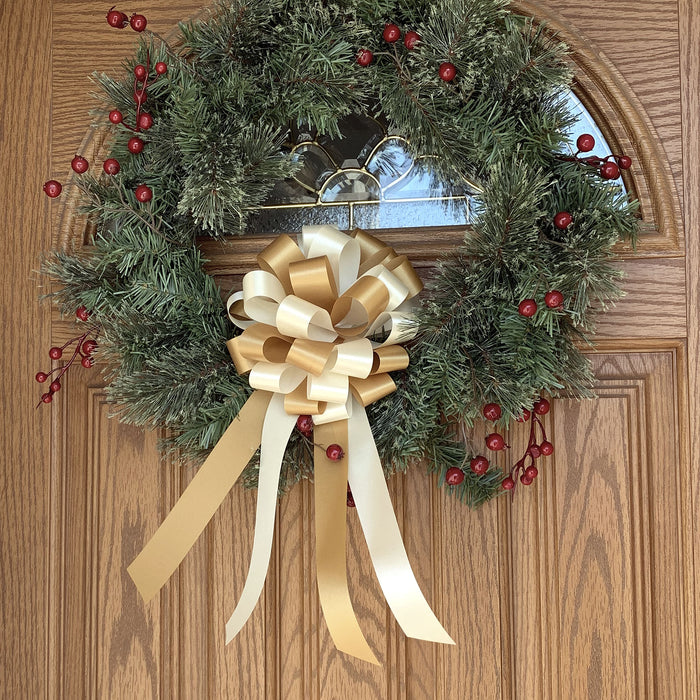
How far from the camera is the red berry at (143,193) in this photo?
89 centimetres

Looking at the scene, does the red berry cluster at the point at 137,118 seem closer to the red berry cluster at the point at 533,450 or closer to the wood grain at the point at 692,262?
the red berry cluster at the point at 533,450

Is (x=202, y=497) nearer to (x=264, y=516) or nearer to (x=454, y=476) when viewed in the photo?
(x=264, y=516)

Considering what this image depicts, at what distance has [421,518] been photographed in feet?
3.18

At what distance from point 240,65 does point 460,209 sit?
318mm

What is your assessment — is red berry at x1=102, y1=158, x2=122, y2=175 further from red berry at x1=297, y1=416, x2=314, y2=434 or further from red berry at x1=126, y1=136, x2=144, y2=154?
red berry at x1=297, y1=416, x2=314, y2=434

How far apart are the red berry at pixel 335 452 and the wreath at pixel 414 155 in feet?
0.14

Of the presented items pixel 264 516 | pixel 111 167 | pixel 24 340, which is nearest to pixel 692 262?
pixel 264 516

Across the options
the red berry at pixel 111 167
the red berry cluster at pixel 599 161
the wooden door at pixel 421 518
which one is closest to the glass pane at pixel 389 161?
the wooden door at pixel 421 518

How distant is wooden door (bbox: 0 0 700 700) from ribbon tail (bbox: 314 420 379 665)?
124 mm

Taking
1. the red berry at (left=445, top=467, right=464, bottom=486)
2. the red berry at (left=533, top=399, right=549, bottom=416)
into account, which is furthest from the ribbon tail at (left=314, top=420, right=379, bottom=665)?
the red berry at (left=533, top=399, right=549, bottom=416)

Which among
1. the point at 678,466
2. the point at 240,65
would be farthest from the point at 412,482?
the point at 240,65

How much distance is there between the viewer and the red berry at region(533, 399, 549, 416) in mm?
874

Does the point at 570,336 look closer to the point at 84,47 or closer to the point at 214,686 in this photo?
the point at 214,686

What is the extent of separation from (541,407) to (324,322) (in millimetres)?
265
